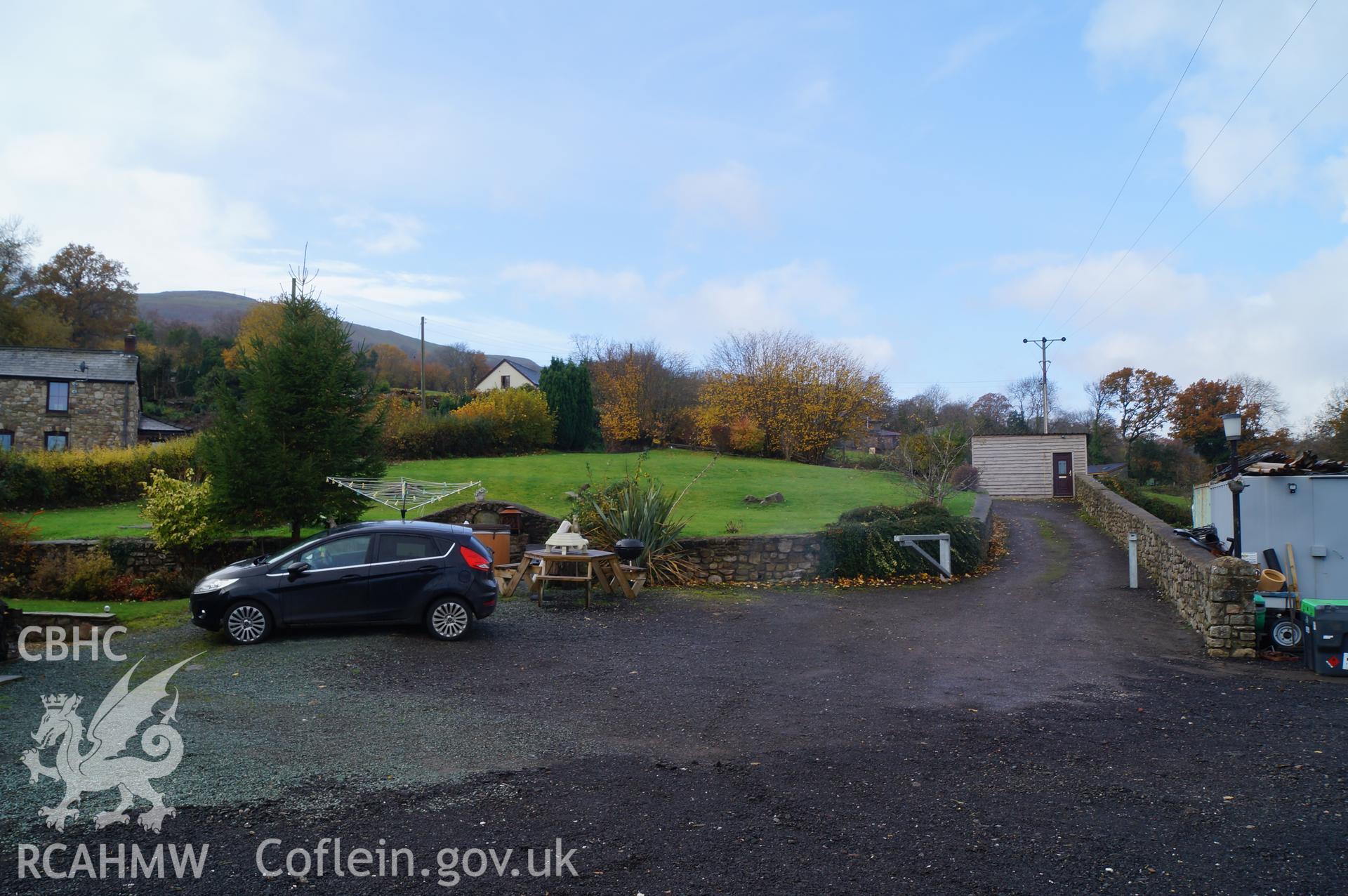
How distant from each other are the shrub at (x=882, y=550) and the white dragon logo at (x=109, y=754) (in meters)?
11.0

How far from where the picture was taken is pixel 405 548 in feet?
34.2

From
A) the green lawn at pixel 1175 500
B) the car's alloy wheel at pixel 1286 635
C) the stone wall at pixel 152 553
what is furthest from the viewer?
the green lawn at pixel 1175 500

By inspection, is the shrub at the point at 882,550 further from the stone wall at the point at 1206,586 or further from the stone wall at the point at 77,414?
the stone wall at the point at 77,414

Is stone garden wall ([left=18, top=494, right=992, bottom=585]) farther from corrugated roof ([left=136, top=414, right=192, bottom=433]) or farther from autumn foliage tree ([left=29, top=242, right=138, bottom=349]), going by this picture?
autumn foliage tree ([left=29, top=242, right=138, bottom=349])

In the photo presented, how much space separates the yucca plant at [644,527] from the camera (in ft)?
50.0

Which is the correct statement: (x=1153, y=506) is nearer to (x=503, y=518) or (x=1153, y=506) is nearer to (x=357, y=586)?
(x=503, y=518)

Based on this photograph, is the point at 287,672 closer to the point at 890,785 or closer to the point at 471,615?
the point at 471,615

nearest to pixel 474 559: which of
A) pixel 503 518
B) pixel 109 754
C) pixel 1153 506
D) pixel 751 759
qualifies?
pixel 109 754

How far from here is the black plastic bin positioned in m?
→ 9.05

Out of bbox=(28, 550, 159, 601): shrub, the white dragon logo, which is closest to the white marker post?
the white dragon logo

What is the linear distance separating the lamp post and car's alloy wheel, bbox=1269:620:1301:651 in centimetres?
227

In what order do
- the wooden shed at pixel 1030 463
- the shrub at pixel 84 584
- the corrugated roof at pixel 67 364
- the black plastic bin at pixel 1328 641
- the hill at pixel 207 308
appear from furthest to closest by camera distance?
the hill at pixel 207 308, the wooden shed at pixel 1030 463, the corrugated roof at pixel 67 364, the shrub at pixel 84 584, the black plastic bin at pixel 1328 641

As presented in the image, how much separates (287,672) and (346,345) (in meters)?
8.62

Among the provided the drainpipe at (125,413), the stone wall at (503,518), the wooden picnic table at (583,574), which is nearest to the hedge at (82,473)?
the stone wall at (503,518)
